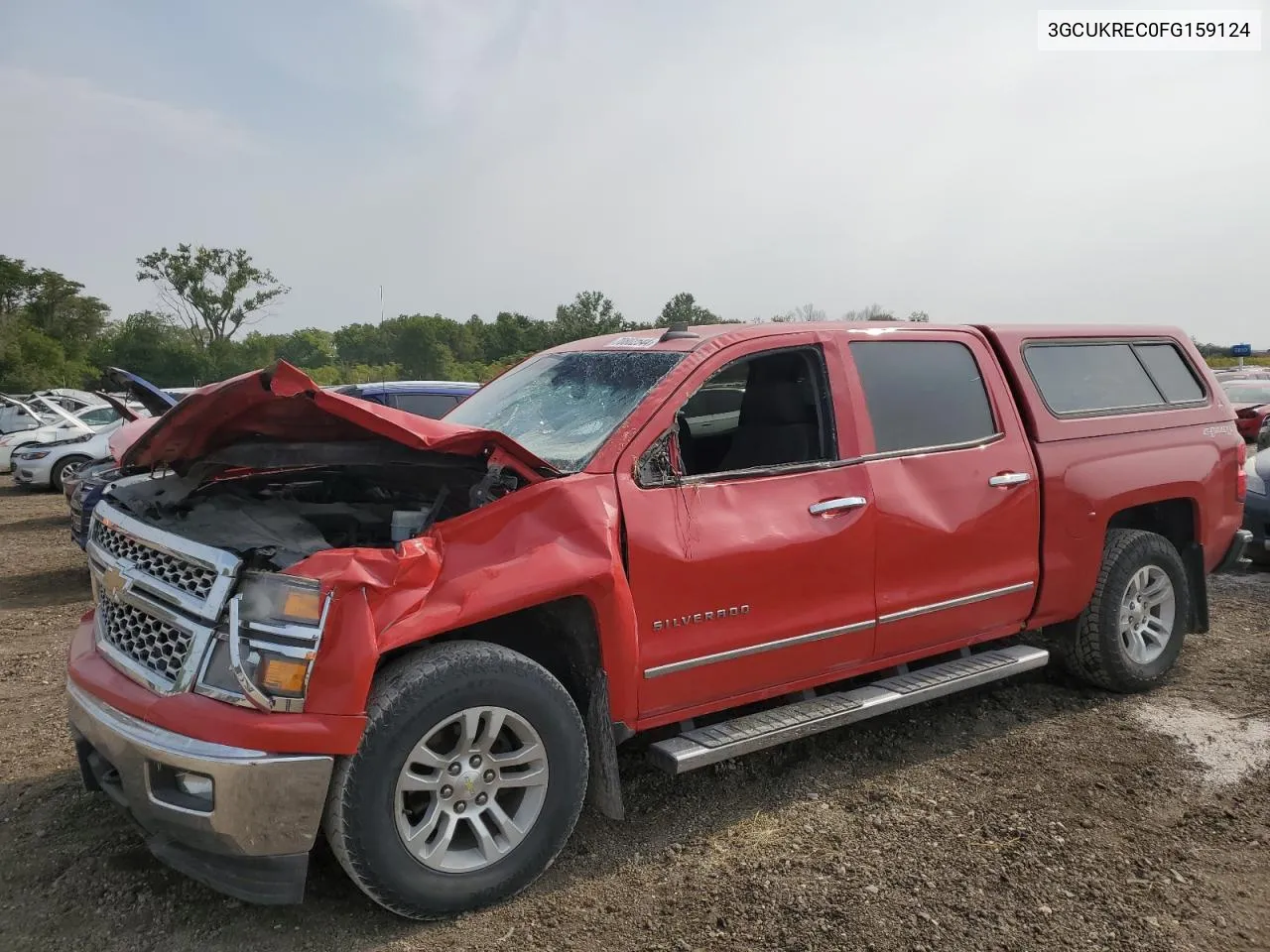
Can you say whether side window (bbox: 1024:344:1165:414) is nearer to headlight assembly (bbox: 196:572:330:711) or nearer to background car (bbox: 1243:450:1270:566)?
background car (bbox: 1243:450:1270:566)

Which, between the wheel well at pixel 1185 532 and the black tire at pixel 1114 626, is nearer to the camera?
the black tire at pixel 1114 626

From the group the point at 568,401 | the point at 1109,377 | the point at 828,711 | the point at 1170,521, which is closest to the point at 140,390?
the point at 568,401

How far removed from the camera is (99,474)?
6.35 metres

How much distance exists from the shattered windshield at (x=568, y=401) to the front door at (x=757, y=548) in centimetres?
19

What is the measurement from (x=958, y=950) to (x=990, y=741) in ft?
5.64

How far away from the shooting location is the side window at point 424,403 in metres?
9.18

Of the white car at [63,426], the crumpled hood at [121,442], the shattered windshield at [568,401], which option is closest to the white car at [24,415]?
the white car at [63,426]

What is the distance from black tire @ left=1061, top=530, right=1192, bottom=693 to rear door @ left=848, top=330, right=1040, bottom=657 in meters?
0.57

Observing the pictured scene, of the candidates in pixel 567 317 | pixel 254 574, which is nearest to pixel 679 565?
pixel 254 574

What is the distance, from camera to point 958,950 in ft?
9.25

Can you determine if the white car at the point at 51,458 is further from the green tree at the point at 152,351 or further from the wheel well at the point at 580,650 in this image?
the green tree at the point at 152,351

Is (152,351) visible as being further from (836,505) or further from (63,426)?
(836,505)

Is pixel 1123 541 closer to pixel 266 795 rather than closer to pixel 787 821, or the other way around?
pixel 787 821

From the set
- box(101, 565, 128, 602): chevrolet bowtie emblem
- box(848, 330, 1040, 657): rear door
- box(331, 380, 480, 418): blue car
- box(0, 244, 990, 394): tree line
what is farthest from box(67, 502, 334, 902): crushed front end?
box(0, 244, 990, 394): tree line
